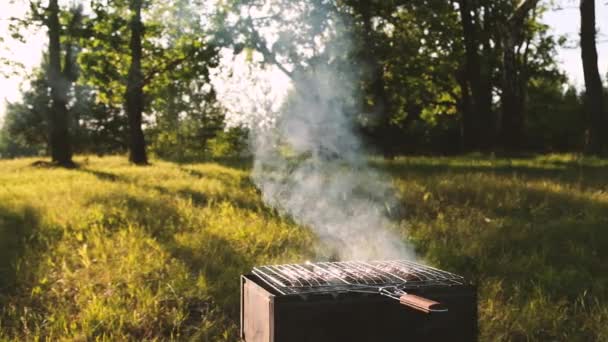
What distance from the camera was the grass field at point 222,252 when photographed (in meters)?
4.62

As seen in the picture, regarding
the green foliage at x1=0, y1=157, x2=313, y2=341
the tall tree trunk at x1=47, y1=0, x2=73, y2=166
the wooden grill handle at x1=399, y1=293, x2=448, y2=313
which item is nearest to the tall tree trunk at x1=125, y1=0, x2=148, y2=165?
the tall tree trunk at x1=47, y1=0, x2=73, y2=166

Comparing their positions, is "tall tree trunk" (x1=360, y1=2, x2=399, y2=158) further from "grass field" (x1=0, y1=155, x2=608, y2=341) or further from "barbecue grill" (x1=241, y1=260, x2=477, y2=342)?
"barbecue grill" (x1=241, y1=260, x2=477, y2=342)

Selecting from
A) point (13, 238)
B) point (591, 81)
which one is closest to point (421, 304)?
point (13, 238)

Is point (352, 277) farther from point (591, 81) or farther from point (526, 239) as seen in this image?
point (591, 81)

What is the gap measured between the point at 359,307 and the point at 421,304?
0.39m

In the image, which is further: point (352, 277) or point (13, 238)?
point (13, 238)

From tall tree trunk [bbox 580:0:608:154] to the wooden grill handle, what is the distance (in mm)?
12191

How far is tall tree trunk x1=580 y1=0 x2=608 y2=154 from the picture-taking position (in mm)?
12961

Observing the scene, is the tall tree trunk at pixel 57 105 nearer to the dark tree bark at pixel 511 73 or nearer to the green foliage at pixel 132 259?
the green foliage at pixel 132 259

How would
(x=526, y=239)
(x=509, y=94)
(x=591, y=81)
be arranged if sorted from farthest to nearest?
1. (x=509, y=94)
2. (x=591, y=81)
3. (x=526, y=239)

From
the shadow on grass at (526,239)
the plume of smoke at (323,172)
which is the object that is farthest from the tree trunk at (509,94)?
the shadow on grass at (526,239)

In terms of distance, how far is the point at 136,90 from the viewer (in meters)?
17.7

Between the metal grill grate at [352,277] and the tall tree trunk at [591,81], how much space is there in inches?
448

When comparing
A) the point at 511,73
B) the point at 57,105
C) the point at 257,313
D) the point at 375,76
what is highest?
the point at 511,73
